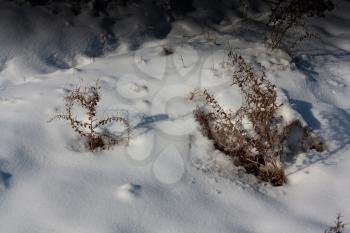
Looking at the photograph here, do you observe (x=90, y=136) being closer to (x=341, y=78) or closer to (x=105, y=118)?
(x=105, y=118)

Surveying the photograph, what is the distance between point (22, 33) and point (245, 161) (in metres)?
3.02

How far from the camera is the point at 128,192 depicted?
274 centimetres

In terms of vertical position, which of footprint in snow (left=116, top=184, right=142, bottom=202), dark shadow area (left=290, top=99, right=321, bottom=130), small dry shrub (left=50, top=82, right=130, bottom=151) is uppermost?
dark shadow area (left=290, top=99, right=321, bottom=130)

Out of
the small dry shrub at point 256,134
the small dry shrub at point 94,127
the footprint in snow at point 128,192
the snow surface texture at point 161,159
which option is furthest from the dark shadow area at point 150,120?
the footprint in snow at point 128,192

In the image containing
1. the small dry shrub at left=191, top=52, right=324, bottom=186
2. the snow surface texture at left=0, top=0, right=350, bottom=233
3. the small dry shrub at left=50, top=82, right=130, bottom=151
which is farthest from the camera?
the small dry shrub at left=50, top=82, right=130, bottom=151

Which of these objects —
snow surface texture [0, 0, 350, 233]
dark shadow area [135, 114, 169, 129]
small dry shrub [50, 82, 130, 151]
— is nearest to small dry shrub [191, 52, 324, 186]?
snow surface texture [0, 0, 350, 233]

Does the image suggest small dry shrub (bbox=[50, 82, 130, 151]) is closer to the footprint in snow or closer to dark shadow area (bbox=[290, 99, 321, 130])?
the footprint in snow

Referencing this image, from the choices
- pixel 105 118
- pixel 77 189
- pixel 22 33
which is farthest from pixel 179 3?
pixel 77 189

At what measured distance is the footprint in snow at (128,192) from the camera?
2715mm

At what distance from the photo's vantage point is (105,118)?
11.3ft

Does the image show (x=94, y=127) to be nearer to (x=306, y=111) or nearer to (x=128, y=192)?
(x=128, y=192)

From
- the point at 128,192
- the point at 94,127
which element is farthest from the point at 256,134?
the point at 94,127

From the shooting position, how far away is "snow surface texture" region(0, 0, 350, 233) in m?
2.64

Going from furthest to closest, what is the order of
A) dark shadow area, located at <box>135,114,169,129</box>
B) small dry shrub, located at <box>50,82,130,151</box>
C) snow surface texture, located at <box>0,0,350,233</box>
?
dark shadow area, located at <box>135,114,169,129</box> < small dry shrub, located at <box>50,82,130,151</box> < snow surface texture, located at <box>0,0,350,233</box>
